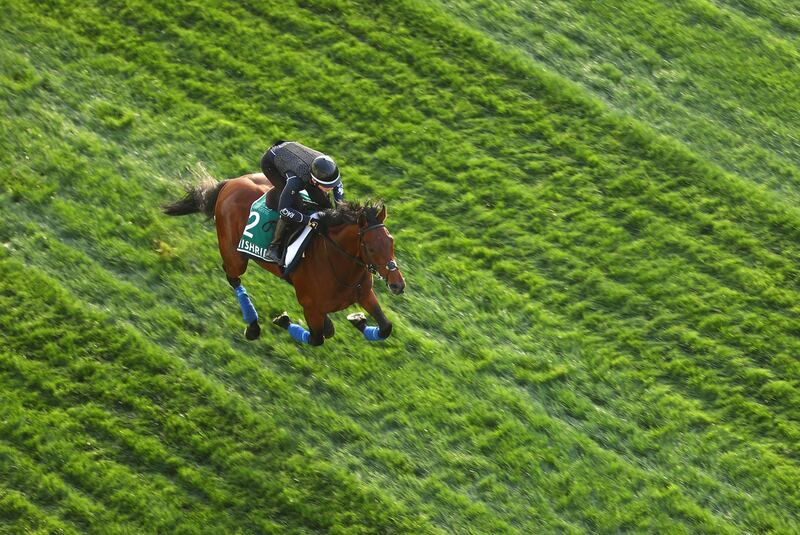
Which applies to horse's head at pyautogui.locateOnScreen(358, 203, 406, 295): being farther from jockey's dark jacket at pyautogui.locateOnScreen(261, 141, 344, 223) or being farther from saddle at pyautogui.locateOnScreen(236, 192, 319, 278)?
saddle at pyautogui.locateOnScreen(236, 192, 319, 278)

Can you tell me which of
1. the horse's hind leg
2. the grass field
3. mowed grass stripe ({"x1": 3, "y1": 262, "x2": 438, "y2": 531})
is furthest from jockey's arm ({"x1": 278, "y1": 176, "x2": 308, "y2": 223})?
mowed grass stripe ({"x1": 3, "y1": 262, "x2": 438, "y2": 531})

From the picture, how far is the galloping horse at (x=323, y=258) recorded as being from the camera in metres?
9.00

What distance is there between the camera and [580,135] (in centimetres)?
1445

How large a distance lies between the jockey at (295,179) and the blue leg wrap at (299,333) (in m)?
1.01

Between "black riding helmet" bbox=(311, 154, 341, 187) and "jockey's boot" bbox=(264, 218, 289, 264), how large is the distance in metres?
0.67

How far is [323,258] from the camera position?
9.73 meters

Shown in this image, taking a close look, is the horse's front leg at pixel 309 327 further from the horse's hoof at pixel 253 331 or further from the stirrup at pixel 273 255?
the stirrup at pixel 273 255

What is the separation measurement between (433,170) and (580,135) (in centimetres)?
268

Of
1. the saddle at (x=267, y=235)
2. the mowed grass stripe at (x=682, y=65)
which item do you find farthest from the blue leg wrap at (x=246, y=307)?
the mowed grass stripe at (x=682, y=65)

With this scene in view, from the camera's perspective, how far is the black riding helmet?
9.22m

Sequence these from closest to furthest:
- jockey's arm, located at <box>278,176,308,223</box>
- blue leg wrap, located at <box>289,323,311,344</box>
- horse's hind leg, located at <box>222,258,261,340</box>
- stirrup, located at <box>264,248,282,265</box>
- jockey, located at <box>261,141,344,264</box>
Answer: jockey, located at <box>261,141,344,264</box> → jockey's arm, located at <box>278,176,308,223</box> → stirrup, located at <box>264,248,282,265</box> → blue leg wrap, located at <box>289,323,311,344</box> → horse's hind leg, located at <box>222,258,261,340</box>

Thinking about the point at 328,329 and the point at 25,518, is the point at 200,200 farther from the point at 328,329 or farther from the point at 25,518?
the point at 25,518

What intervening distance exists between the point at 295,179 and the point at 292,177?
1.6 inches

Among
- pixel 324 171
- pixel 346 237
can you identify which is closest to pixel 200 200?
pixel 324 171
